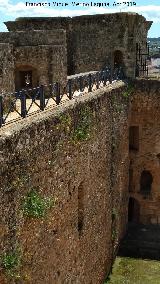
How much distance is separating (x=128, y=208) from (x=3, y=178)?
1540 centimetres

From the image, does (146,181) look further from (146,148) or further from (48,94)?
(48,94)

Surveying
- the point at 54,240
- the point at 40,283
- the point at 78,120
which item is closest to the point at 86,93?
the point at 78,120

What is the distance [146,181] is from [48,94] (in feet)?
32.4

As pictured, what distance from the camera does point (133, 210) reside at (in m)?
24.5

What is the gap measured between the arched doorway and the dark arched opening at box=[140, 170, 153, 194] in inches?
30.5

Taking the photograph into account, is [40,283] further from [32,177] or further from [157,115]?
[157,115]

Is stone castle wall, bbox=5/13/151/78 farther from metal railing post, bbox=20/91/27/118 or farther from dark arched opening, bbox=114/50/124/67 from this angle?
metal railing post, bbox=20/91/27/118

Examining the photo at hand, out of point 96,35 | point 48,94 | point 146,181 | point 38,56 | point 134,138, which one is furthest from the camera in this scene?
point 146,181

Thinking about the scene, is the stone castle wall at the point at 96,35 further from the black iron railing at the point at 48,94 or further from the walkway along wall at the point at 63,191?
the walkway along wall at the point at 63,191

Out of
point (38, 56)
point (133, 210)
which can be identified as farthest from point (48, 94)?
point (133, 210)

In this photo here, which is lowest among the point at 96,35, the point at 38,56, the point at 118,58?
the point at 118,58

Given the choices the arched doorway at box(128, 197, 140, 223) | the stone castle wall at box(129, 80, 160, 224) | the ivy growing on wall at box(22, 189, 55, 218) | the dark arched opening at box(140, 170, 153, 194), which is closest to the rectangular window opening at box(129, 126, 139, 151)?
the stone castle wall at box(129, 80, 160, 224)

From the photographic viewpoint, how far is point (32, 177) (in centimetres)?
1114

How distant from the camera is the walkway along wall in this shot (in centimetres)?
1026
